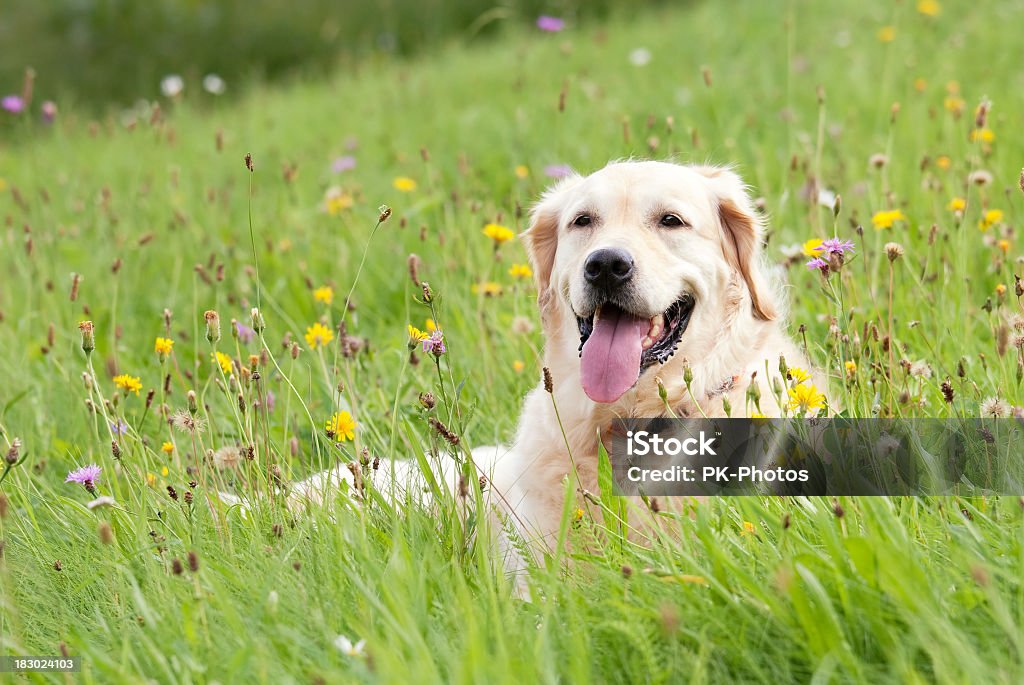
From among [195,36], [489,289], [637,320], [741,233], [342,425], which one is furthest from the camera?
[195,36]

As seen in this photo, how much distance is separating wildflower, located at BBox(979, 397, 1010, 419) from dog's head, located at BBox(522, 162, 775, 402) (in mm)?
963

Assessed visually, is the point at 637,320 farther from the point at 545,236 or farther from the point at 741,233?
the point at 545,236

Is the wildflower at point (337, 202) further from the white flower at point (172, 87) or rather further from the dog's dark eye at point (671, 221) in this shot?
the dog's dark eye at point (671, 221)

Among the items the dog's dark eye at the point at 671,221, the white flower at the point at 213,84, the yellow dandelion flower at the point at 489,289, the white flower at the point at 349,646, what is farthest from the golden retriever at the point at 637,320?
the white flower at the point at 213,84

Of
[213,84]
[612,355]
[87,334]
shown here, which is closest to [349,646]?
[87,334]

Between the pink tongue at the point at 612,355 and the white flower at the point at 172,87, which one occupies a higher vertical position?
the white flower at the point at 172,87

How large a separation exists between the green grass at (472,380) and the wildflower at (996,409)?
0.14 metres

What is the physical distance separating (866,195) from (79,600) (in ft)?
12.7

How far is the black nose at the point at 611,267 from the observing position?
3.02 m

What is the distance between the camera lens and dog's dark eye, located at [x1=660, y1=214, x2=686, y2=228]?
3270 mm

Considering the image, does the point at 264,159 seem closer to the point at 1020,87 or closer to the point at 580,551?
the point at 1020,87

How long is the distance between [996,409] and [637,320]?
41.8 inches

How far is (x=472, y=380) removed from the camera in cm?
384

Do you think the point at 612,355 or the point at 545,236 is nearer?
the point at 612,355
